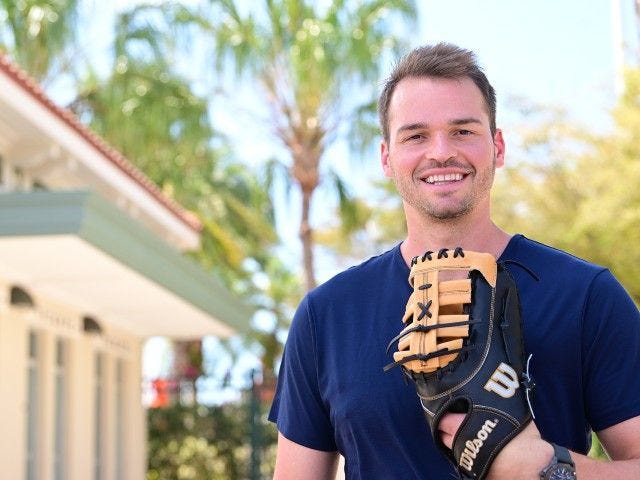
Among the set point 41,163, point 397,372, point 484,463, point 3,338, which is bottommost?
point 484,463

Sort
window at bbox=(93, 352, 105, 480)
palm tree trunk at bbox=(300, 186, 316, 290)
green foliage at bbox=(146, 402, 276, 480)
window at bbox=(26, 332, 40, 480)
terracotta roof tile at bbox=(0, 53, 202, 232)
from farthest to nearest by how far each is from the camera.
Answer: palm tree trunk at bbox=(300, 186, 316, 290)
green foliage at bbox=(146, 402, 276, 480)
window at bbox=(93, 352, 105, 480)
window at bbox=(26, 332, 40, 480)
terracotta roof tile at bbox=(0, 53, 202, 232)

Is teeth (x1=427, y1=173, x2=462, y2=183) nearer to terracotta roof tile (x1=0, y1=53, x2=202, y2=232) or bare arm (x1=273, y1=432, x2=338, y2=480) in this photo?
bare arm (x1=273, y1=432, x2=338, y2=480)

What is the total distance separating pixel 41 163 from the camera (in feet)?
51.4

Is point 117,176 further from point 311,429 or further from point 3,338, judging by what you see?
point 311,429

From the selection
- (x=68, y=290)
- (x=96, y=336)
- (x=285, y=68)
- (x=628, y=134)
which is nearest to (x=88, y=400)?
(x=96, y=336)

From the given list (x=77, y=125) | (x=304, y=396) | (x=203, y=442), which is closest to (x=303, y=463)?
(x=304, y=396)

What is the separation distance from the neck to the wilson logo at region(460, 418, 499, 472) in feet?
1.81

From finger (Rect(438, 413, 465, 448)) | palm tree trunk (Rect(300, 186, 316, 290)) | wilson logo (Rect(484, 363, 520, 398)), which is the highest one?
palm tree trunk (Rect(300, 186, 316, 290))

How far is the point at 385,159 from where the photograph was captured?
134 inches

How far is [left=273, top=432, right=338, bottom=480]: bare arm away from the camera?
3.32 metres

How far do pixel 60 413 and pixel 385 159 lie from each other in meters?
14.4

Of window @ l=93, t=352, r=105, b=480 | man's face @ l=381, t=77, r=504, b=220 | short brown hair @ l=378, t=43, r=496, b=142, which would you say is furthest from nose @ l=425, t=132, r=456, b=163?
window @ l=93, t=352, r=105, b=480

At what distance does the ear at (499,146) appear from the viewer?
330 centimetres

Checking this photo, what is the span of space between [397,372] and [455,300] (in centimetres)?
36
